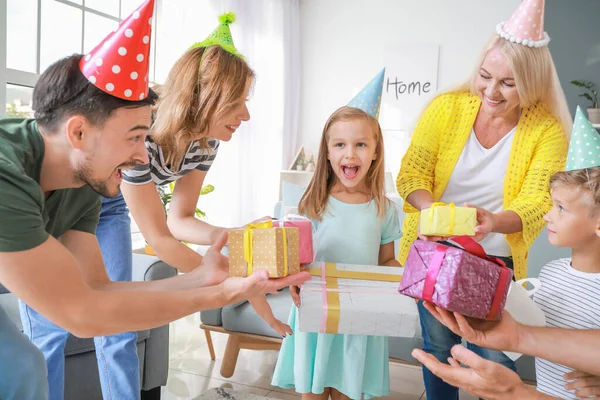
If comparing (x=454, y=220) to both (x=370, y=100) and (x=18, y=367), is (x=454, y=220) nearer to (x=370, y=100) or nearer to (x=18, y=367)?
(x=370, y=100)

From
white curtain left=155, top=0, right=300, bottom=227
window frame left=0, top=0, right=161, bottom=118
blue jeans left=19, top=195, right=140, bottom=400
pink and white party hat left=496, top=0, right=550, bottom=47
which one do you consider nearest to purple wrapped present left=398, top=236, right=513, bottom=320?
pink and white party hat left=496, top=0, right=550, bottom=47

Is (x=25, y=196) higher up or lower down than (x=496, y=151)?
lower down

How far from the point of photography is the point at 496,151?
176 cm

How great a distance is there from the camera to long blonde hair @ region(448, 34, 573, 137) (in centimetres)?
160

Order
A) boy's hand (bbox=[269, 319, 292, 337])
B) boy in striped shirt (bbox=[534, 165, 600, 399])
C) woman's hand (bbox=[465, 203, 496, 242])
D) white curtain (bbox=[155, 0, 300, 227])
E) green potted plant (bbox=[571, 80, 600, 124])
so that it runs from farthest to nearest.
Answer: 1. green potted plant (bbox=[571, 80, 600, 124])
2. white curtain (bbox=[155, 0, 300, 227])
3. boy's hand (bbox=[269, 319, 292, 337])
4. woman's hand (bbox=[465, 203, 496, 242])
5. boy in striped shirt (bbox=[534, 165, 600, 399])

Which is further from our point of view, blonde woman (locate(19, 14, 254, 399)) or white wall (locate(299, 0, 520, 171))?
white wall (locate(299, 0, 520, 171))

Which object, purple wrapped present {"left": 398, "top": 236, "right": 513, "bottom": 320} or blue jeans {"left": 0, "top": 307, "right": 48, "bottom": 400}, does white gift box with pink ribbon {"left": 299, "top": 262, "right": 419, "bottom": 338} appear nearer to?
purple wrapped present {"left": 398, "top": 236, "right": 513, "bottom": 320}

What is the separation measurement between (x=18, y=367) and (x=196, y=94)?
87 centimetres

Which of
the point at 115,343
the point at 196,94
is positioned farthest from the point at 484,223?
the point at 115,343

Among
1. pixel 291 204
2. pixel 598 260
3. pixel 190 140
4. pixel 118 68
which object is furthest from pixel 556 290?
pixel 291 204

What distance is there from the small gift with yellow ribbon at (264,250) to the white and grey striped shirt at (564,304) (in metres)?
0.70

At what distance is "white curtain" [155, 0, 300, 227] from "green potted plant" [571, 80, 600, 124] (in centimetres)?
261

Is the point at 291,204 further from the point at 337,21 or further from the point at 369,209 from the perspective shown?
the point at 337,21

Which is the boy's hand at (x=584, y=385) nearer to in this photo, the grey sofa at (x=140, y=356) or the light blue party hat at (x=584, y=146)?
the light blue party hat at (x=584, y=146)
